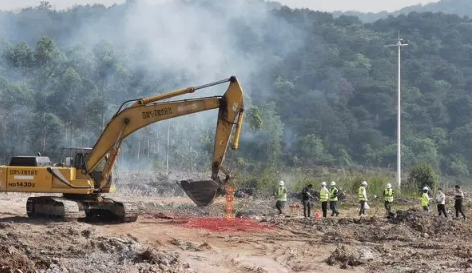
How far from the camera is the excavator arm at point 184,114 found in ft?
64.1

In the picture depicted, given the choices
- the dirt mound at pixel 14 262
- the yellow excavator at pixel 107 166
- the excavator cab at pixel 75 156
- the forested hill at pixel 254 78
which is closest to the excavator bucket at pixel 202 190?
the yellow excavator at pixel 107 166

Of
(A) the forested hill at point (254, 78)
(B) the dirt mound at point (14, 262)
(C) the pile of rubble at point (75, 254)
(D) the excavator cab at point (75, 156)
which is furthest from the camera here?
(A) the forested hill at point (254, 78)

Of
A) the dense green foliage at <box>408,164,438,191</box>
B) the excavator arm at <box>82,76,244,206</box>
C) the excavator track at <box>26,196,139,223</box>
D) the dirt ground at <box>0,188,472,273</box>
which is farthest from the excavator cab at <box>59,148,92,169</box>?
the dense green foliage at <box>408,164,438,191</box>

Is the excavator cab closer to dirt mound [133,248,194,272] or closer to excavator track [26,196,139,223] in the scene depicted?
excavator track [26,196,139,223]

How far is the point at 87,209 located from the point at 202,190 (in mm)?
3569

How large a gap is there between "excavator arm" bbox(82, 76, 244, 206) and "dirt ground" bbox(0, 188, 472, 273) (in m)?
1.24

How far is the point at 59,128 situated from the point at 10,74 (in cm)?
781

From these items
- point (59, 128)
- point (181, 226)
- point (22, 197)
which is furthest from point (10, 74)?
point (181, 226)

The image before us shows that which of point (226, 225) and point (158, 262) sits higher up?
point (158, 262)

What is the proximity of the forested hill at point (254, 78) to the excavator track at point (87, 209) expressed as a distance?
23.6m

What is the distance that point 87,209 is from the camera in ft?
67.9

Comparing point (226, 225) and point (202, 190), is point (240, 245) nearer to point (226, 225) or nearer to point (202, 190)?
point (202, 190)

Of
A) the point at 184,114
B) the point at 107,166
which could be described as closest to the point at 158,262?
the point at 184,114

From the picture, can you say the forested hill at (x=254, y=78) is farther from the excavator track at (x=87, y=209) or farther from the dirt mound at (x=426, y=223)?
the dirt mound at (x=426, y=223)
